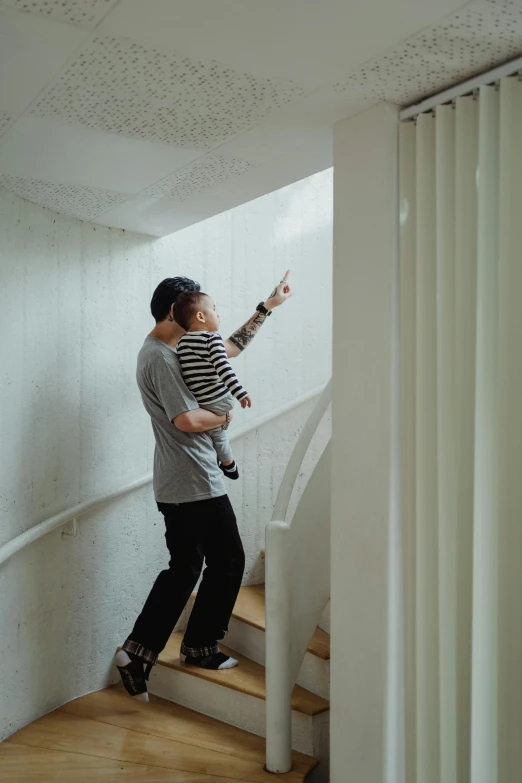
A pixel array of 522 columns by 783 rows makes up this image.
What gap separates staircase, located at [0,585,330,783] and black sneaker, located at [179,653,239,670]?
33 millimetres

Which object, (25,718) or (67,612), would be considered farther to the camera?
(67,612)

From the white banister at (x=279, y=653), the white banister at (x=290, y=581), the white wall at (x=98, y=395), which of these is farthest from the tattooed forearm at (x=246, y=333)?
the white banister at (x=279, y=653)

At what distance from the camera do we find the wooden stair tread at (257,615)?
10.4 ft

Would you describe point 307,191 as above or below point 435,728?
above

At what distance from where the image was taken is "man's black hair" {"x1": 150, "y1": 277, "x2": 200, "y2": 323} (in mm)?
3465

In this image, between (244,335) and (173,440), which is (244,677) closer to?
(173,440)

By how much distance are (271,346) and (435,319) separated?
6.80ft

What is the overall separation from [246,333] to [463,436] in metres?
1.76

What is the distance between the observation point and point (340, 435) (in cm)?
Answer: 242

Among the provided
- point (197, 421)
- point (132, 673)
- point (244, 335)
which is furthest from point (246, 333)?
point (132, 673)

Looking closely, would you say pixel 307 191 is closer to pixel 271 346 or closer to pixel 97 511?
pixel 271 346

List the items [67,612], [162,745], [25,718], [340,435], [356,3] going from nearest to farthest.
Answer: [356,3], [340,435], [162,745], [25,718], [67,612]

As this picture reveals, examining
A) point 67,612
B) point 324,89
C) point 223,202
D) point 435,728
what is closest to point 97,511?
point 67,612

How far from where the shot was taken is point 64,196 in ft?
10.3
